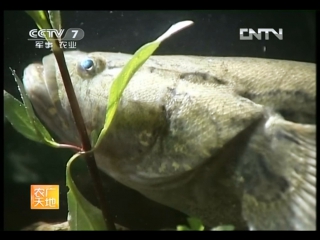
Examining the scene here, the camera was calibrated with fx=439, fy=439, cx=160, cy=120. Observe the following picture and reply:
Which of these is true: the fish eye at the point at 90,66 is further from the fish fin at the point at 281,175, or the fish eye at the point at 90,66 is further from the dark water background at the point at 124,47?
the fish fin at the point at 281,175

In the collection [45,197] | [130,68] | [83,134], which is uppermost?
[130,68]

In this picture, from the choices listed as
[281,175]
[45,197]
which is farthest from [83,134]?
[281,175]

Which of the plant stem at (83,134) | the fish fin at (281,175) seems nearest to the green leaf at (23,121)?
the plant stem at (83,134)

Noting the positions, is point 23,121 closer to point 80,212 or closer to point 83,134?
point 83,134

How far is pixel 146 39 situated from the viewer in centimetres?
118

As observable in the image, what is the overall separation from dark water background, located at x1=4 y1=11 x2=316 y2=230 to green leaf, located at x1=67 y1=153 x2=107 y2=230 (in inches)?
6.7

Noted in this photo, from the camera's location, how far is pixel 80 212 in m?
0.95

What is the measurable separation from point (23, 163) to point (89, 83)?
0.31 m

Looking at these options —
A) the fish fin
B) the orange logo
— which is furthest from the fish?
the orange logo

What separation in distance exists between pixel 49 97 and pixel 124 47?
0.25 meters

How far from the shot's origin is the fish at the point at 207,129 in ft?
3.17

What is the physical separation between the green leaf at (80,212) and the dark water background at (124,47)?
0.17m

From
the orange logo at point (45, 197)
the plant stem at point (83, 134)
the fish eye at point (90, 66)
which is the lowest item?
the orange logo at point (45, 197)
